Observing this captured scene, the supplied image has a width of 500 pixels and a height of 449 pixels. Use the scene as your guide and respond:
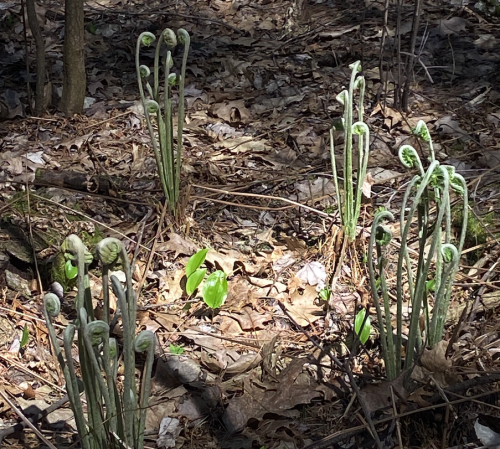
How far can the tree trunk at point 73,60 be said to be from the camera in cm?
353

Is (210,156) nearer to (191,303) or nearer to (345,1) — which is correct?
(191,303)

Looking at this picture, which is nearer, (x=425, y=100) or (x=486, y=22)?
(x=425, y=100)

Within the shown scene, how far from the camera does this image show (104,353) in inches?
54.7

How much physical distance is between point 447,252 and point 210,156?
1.87 m

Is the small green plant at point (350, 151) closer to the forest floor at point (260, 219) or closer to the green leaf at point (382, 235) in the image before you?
the forest floor at point (260, 219)

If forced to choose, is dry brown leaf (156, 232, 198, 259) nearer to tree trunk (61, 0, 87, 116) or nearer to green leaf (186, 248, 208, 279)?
green leaf (186, 248, 208, 279)

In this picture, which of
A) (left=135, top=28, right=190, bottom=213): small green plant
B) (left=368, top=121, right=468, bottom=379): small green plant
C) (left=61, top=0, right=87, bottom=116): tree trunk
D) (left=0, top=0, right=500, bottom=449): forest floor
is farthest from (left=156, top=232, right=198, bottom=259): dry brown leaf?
(left=61, top=0, right=87, bottom=116): tree trunk

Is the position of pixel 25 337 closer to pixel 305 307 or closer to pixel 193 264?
pixel 193 264

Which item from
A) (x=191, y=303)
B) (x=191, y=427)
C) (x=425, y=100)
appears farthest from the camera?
(x=425, y=100)

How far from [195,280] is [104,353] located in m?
1.04

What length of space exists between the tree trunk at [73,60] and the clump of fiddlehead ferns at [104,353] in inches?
96.8

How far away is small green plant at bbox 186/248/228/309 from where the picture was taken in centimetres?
235

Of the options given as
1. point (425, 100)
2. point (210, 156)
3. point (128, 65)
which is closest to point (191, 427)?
point (210, 156)

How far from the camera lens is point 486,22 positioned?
179 inches
